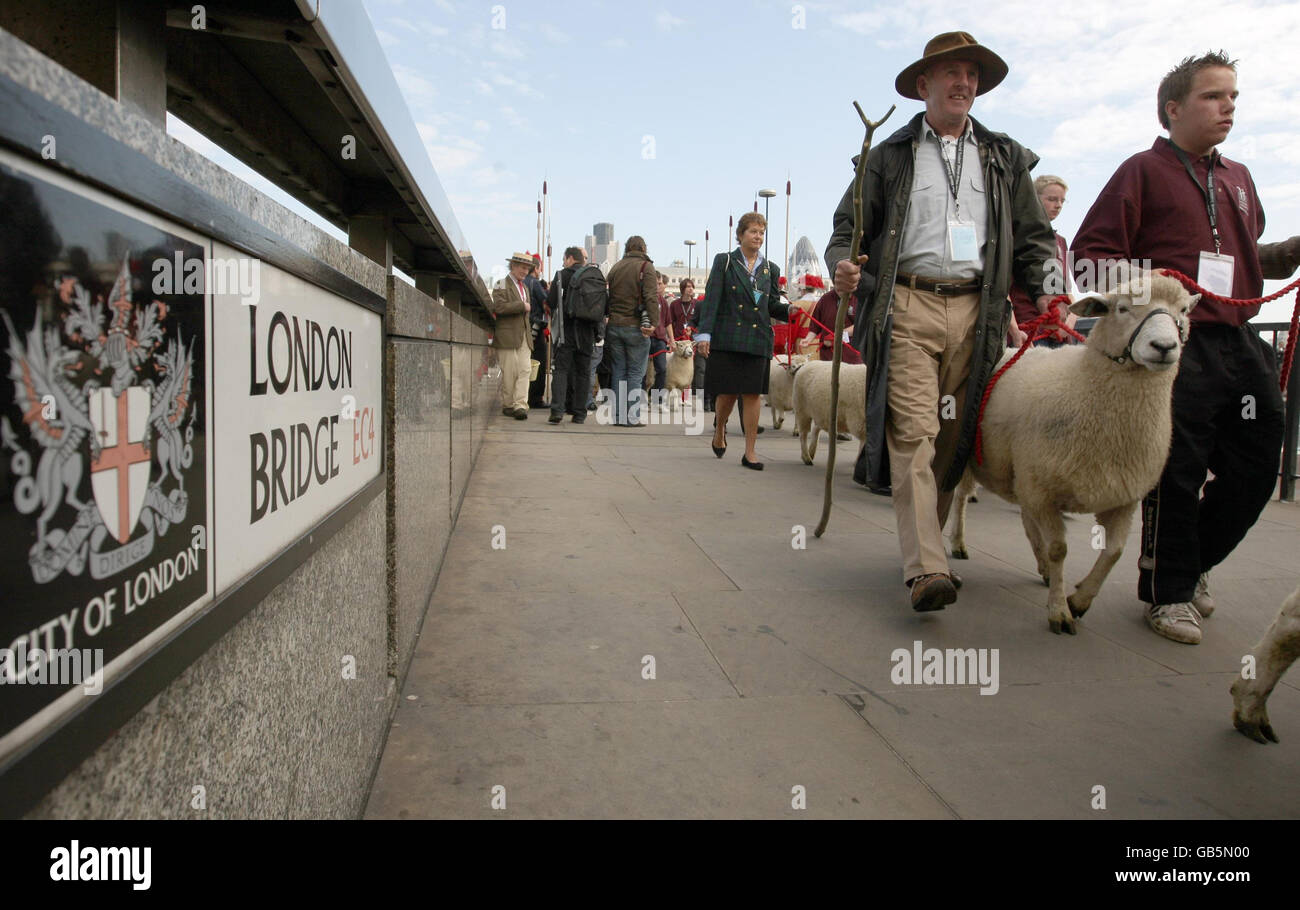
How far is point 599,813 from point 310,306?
4.37ft

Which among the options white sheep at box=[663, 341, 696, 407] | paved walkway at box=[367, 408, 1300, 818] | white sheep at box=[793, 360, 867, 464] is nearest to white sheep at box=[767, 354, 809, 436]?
white sheep at box=[793, 360, 867, 464]

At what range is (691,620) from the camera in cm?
371

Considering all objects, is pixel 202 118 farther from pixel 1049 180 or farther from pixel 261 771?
pixel 1049 180

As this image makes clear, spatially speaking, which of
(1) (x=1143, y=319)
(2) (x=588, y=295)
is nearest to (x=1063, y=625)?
(1) (x=1143, y=319)

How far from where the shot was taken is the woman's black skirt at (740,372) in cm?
832

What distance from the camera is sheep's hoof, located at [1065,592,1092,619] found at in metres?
3.78

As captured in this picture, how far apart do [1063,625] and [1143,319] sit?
1.27m

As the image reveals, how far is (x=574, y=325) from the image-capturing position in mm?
11781

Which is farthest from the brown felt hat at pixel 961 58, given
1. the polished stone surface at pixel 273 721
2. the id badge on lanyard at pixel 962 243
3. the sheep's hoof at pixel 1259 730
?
the polished stone surface at pixel 273 721

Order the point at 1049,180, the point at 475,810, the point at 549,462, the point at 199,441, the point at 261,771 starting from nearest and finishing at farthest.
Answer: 1. the point at 199,441
2. the point at 261,771
3. the point at 475,810
4. the point at 1049,180
5. the point at 549,462

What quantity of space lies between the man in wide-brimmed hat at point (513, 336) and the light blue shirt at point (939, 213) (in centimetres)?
817

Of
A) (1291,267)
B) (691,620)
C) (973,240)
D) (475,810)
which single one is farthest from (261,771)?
(1291,267)

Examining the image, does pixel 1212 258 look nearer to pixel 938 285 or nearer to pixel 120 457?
pixel 938 285

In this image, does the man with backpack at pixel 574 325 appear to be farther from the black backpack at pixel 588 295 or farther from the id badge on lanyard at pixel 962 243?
the id badge on lanyard at pixel 962 243
